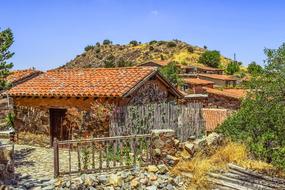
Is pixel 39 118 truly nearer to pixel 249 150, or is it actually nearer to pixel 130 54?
pixel 249 150

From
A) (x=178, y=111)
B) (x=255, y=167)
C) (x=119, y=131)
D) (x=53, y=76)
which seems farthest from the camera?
(x=53, y=76)

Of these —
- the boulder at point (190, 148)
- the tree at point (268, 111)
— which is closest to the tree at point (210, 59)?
the tree at point (268, 111)

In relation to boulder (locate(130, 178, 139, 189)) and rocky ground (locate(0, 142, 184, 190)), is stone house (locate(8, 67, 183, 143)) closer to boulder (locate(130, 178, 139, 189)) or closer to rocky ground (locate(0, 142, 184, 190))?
rocky ground (locate(0, 142, 184, 190))

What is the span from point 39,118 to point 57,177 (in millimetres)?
7197

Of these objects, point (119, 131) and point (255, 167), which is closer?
point (255, 167)

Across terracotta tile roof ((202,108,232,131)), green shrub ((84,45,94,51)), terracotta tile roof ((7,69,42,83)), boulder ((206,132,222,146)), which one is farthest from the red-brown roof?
green shrub ((84,45,94,51))

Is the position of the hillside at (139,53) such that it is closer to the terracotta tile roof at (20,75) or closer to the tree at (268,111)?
the terracotta tile roof at (20,75)

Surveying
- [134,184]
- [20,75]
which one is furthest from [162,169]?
[20,75]

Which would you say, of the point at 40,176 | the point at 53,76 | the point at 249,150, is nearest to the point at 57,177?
the point at 40,176

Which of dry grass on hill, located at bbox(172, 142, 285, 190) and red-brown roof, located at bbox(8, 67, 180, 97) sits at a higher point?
red-brown roof, located at bbox(8, 67, 180, 97)

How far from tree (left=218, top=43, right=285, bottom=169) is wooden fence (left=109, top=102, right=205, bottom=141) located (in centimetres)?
408

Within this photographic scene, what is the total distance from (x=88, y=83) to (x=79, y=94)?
153cm

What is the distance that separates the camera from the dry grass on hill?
39.7ft

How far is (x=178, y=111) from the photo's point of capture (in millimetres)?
16859
